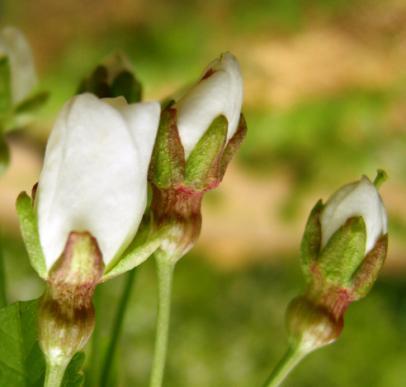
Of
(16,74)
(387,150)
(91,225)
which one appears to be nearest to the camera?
(91,225)

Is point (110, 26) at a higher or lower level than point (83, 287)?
higher

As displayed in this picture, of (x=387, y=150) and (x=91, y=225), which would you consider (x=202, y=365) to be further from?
(x=91, y=225)

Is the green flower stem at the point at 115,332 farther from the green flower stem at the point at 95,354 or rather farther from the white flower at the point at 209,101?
the white flower at the point at 209,101

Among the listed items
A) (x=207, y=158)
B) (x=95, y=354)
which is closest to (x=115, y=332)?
(x=95, y=354)

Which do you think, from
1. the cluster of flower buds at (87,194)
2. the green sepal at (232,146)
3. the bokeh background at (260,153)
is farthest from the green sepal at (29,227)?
the bokeh background at (260,153)

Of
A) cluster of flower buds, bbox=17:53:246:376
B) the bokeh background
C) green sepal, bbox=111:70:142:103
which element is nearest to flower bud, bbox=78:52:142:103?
green sepal, bbox=111:70:142:103

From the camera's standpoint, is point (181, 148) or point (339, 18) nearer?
point (181, 148)

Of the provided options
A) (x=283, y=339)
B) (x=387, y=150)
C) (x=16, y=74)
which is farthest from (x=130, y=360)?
(x=16, y=74)

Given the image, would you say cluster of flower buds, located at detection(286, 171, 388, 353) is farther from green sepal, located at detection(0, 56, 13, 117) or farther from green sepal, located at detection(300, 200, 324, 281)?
green sepal, located at detection(0, 56, 13, 117)
